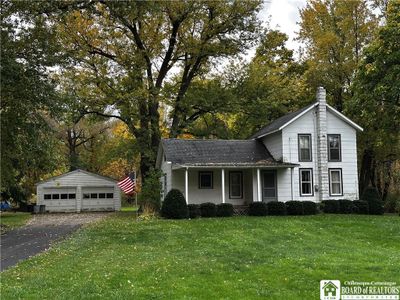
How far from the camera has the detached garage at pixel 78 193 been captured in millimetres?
39156

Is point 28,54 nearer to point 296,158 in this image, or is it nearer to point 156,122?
point 156,122

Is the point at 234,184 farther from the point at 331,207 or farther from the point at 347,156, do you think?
the point at 347,156

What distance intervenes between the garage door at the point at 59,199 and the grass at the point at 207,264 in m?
22.5

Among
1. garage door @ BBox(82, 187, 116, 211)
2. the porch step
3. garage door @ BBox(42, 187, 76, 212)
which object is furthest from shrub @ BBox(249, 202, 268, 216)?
garage door @ BBox(42, 187, 76, 212)

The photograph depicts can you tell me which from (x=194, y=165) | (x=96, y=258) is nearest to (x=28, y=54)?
(x=194, y=165)

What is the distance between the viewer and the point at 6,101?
65.5ft

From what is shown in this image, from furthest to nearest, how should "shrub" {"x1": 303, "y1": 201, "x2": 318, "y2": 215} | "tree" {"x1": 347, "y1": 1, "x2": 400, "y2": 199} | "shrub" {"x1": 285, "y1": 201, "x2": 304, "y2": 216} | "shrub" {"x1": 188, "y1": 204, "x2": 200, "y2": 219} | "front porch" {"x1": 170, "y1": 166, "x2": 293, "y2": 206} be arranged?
"front porch" {"x1": 170, "y1": 166, "x2": 293, "y2": 206}
"shrub" {"x1": 303, "y1": 201, "x2": 318, "y2": 215}
"shrub" {"x1": 285, "y1": 201, "x2": 304, "y2": 216}
"shrub" {"x1": 188, "y1": 204, "x2": 200, "y2": 219}
"tree" {"x1": 347, "y1": 1, "x2": 400, "y2": 199}

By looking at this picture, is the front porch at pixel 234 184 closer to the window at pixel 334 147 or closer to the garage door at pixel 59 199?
the window at pixel 334 147

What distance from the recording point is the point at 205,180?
27.0m

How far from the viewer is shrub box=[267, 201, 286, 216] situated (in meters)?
24.3

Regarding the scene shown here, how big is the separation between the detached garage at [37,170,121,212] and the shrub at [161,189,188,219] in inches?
694

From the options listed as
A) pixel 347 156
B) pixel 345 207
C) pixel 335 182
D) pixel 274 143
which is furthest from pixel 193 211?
pixel 347 156

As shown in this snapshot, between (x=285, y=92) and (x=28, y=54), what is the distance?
60.3 feet

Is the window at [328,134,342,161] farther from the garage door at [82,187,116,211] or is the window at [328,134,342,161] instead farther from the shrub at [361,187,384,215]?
the garage door at [82,187,116,211]
